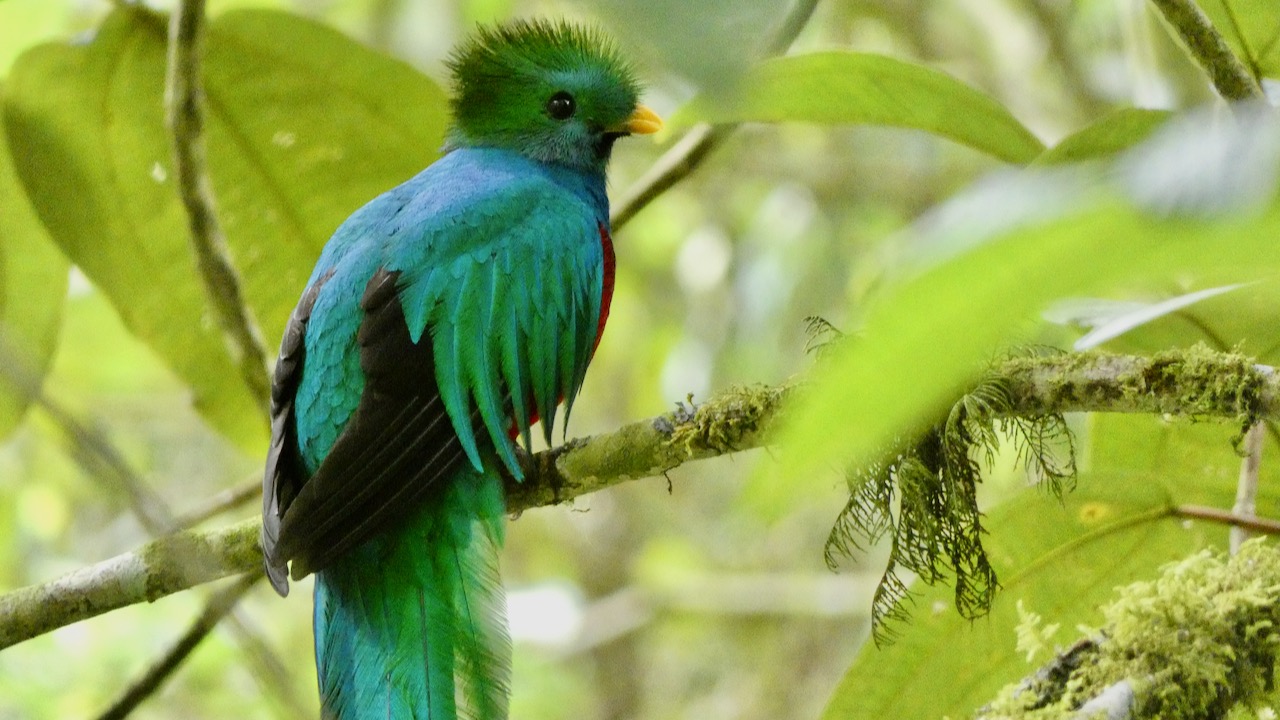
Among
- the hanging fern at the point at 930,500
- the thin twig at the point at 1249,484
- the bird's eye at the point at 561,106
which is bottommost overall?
the bird's eye at the point at 561,106

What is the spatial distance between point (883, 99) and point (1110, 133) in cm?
42

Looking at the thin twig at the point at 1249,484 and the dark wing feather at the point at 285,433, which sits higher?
the thin twig at the point at 1249,484

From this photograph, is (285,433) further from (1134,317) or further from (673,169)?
(1134,317)

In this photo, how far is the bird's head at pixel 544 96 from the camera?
3348 mm

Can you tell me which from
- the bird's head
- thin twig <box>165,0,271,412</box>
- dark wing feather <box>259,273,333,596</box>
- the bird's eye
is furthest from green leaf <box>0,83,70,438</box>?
the bird's eye

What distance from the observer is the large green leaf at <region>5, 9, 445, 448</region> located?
10.1 ft

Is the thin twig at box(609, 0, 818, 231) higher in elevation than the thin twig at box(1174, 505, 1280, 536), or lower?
lower

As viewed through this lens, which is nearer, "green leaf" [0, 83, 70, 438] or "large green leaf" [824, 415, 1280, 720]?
"large green leaf" [824, 415, 1280, 720]

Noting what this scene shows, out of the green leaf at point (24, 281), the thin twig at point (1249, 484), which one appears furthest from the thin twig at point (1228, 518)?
the green leaf at point (24, 281)

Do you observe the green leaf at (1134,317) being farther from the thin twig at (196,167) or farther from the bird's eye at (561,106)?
the thin twig at (196,167)

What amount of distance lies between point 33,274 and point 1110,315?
7.96 feet

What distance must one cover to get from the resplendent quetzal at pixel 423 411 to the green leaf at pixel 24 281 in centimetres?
72

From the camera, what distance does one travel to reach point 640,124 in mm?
3447

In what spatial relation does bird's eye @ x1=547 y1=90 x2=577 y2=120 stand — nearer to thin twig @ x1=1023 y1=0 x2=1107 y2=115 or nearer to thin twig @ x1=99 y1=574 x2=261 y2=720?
thin twig @ x1=99 y1=574 x2=261 y2=720
